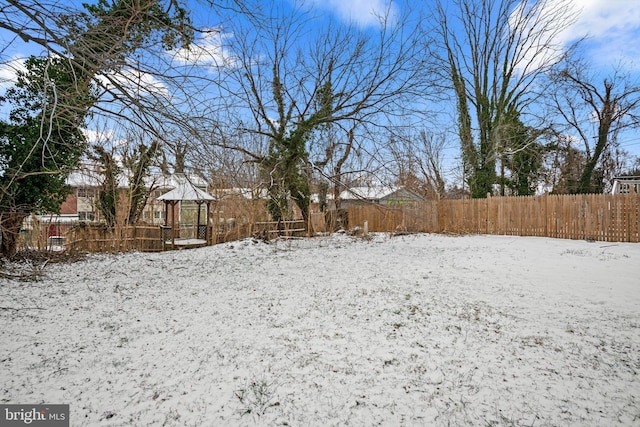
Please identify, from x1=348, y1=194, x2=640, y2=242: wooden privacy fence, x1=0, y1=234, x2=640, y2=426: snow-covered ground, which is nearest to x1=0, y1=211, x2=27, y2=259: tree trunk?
x1=0, y1=234, x2=640, y2=426: snow-covered ground

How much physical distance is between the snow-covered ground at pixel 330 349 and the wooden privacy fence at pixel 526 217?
11.3ft

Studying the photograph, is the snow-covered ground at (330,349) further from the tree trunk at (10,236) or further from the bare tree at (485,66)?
the bare tree at (485,66)

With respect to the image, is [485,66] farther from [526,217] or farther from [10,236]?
[10,236]

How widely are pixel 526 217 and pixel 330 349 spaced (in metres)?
12.4

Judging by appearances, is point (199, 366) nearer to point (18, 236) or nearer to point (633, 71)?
point (18, 236)

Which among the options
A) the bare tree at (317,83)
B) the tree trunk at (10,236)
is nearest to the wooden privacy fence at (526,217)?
the bare tree at (317,83)

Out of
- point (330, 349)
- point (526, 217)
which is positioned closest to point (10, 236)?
point (330, 349)

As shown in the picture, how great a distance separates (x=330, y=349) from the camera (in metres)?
2.85

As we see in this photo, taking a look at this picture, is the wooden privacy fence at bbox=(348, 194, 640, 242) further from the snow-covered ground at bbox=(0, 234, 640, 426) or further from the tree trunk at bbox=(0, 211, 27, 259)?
the tree trunk at bbox=(0, 211, 27, 259)

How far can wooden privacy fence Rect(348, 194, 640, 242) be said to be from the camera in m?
9.96

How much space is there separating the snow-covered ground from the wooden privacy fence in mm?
3446

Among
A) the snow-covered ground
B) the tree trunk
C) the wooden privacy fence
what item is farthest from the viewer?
the wooden privacy fence

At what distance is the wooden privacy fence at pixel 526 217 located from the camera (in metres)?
9.96

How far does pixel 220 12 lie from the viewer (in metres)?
3.22
